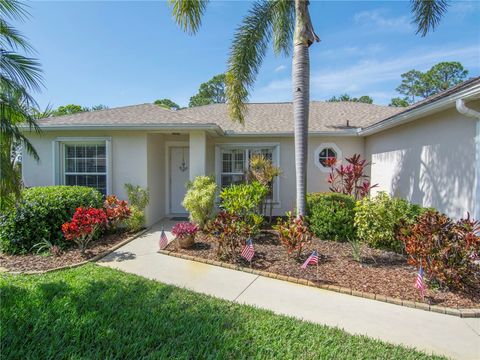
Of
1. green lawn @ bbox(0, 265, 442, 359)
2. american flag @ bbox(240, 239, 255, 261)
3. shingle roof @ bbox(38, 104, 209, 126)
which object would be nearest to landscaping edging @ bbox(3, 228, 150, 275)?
green lawn @ bbox(0, 265, 442, 359)

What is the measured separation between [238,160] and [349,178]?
4220mm

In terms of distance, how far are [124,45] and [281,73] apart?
5.59m

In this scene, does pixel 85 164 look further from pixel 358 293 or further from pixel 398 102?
pixel 398 102

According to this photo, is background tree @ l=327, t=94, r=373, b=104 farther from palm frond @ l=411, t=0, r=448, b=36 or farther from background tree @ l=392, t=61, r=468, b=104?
palm frond @ l=411, t=0, r=448, b=36

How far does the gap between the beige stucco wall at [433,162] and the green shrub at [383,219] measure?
2.50 feet

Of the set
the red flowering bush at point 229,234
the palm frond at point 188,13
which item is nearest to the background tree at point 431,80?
the palm frond at point 188,13

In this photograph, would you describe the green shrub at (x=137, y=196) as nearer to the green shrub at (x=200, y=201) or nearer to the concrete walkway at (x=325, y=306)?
the green shrub at (x=200, y=201)

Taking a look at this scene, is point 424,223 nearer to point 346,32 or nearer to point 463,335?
point 463,335

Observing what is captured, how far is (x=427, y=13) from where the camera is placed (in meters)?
7.59

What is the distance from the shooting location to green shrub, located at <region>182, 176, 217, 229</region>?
7.79 m

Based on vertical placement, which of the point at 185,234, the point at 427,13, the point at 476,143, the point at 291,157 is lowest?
the point at 185,234

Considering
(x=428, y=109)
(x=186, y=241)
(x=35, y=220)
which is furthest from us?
(x=186, y=241)

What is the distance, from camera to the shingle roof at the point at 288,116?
10.7 metres

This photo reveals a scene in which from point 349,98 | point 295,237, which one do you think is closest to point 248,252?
point 295,237
